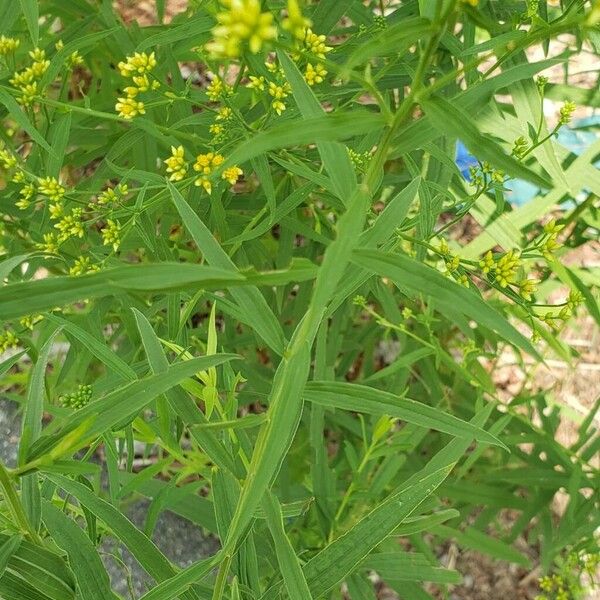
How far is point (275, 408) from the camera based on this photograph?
84 cm

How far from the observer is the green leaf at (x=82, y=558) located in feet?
3.50

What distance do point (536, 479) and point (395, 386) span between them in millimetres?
Answer: 516

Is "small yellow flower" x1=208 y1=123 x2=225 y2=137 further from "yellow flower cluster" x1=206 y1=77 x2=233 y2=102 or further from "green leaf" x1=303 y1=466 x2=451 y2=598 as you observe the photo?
"green leaf" x1=303 y1=466 x2=451 y2=598

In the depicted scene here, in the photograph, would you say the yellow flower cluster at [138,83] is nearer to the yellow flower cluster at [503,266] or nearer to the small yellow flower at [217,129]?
the small yellow flower at [217,129]

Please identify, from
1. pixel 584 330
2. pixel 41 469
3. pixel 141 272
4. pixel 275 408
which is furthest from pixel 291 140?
pixel 584 330

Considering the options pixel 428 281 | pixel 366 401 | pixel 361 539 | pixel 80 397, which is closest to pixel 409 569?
pixel 361 539

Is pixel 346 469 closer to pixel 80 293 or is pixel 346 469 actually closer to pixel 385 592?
pixel 385 592

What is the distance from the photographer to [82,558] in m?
1.07

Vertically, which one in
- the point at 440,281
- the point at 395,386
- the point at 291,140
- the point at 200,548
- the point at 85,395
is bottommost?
the point at 200,548

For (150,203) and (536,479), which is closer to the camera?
(150,203)

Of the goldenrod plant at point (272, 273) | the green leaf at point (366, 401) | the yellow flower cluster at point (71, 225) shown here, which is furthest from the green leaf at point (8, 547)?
the yellow flower cluster at point (71, 225)

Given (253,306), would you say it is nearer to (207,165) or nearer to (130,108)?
(207,165)

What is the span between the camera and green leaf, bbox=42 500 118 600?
107cm

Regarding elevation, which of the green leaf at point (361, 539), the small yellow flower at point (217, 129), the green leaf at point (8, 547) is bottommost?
the green leaf at point (361, 539)
